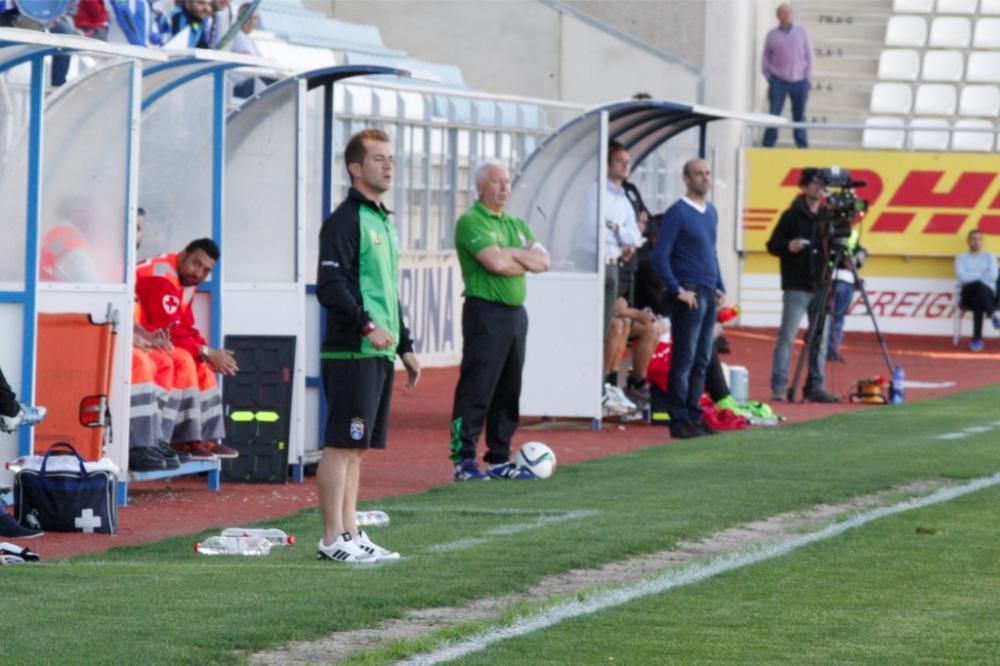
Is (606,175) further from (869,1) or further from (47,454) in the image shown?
(869,1)

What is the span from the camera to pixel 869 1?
133ft

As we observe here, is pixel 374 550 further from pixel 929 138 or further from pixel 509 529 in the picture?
pixel 929 138

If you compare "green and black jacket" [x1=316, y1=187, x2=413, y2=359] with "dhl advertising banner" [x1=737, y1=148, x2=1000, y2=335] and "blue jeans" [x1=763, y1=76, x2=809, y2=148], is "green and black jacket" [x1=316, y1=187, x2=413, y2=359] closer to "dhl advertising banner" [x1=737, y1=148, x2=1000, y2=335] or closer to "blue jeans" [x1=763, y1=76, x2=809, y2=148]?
"dhl advertising banner" [x1=737, y1=148, x2=1000, y2=335]

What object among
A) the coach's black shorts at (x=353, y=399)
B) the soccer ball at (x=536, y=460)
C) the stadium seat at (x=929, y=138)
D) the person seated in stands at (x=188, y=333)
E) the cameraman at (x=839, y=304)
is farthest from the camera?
the stadium seat at (x=929, y=138)

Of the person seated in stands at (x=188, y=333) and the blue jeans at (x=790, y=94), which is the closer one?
the person seated in stands at (x=188, y=333)

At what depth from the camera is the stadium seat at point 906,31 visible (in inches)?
1555

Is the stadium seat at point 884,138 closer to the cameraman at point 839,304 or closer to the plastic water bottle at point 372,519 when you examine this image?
the cameraman at point 839,304

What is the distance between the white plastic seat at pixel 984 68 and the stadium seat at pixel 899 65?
→ 902 mm

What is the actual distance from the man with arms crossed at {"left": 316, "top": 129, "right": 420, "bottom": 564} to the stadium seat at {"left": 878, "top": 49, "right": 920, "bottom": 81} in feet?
98.5

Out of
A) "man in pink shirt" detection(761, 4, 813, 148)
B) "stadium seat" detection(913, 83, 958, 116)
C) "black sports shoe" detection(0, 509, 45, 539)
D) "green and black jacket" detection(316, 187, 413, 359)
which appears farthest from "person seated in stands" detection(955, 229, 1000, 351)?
"green and black jacket" detection(316, 187, 413, 359)

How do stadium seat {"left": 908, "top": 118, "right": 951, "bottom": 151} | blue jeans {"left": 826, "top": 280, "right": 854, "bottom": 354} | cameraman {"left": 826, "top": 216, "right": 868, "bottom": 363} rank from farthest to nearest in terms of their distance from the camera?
stadium seat {"left": 908, "top": 118, "right": 951, "bottom": 151}
blue jeans {"left": 826, "top": 280, "right": 854, "bottom": 354}
cameraman {"left": 826, "top": 216, "right": 868, "bottom": 363}

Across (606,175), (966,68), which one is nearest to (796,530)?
(606,175)

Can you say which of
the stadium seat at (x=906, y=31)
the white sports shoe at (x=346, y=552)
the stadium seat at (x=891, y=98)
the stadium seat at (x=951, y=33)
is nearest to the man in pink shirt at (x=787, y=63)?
the stadium seat at (x=891, y=98)

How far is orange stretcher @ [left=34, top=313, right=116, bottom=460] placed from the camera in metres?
12.4
